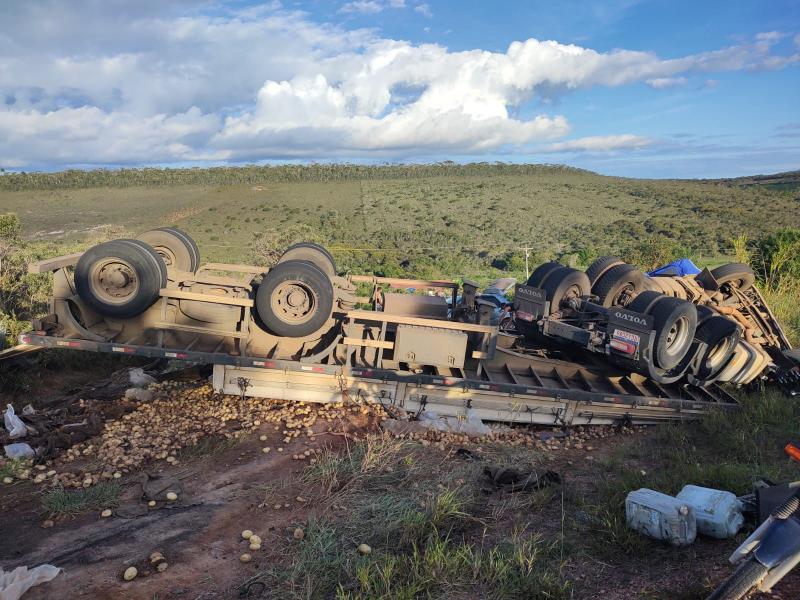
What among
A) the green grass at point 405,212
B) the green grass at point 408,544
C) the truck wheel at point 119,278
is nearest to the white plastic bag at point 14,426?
the truck wheel at point 119,278

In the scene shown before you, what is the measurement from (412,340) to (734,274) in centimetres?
533

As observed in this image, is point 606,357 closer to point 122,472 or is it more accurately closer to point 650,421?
point 650,421

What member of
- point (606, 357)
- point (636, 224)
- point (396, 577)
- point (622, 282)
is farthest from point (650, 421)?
point (636, 224)

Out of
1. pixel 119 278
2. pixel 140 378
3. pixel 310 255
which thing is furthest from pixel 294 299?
pixel 140 378

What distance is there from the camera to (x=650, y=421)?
25.2 feet

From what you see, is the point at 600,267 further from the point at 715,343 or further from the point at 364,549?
the point at 364,549

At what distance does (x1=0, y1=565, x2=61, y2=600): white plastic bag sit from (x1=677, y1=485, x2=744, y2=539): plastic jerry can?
4339mm

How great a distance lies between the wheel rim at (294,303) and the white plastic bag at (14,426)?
9.68ft

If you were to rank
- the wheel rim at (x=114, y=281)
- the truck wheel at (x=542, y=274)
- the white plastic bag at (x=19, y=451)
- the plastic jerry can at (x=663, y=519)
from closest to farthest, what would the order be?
the plastic jerry can at (x=663, y=519)
the white plastic bag at (x=19, y=451)
the wheel rim at (x=114, y=281)
the truck wheel at (x=542, y=274)

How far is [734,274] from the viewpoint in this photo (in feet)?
29.4

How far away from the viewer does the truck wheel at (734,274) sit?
29.4 feet

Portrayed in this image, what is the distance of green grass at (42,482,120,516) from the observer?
4.82m

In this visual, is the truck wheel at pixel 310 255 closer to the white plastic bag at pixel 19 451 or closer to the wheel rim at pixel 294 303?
the wheel rim at pixel 294 303

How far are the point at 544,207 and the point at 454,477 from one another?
43.7m
